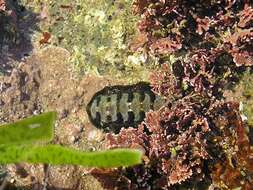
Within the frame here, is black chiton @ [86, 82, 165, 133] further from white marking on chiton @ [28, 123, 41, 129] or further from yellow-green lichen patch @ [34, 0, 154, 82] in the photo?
white marking on chiton @ [28, 123, 41, 129]

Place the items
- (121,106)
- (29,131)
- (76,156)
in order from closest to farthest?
(76,156), (29,131), (121,106)

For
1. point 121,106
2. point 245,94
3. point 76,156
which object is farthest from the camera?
point 245,94

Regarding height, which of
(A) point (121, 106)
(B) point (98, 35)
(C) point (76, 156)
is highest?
(B) point (98, 35)

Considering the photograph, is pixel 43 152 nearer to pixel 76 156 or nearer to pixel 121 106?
pixel 76 156

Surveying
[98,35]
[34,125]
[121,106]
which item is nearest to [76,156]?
[34,125]

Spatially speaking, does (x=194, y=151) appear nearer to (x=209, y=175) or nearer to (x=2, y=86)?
(x=209, y=175)

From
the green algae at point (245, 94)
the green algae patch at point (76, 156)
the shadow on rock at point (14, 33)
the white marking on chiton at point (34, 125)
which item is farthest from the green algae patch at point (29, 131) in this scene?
the shadow on rock at point (14, 33)

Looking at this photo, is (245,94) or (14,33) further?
(14,33)
